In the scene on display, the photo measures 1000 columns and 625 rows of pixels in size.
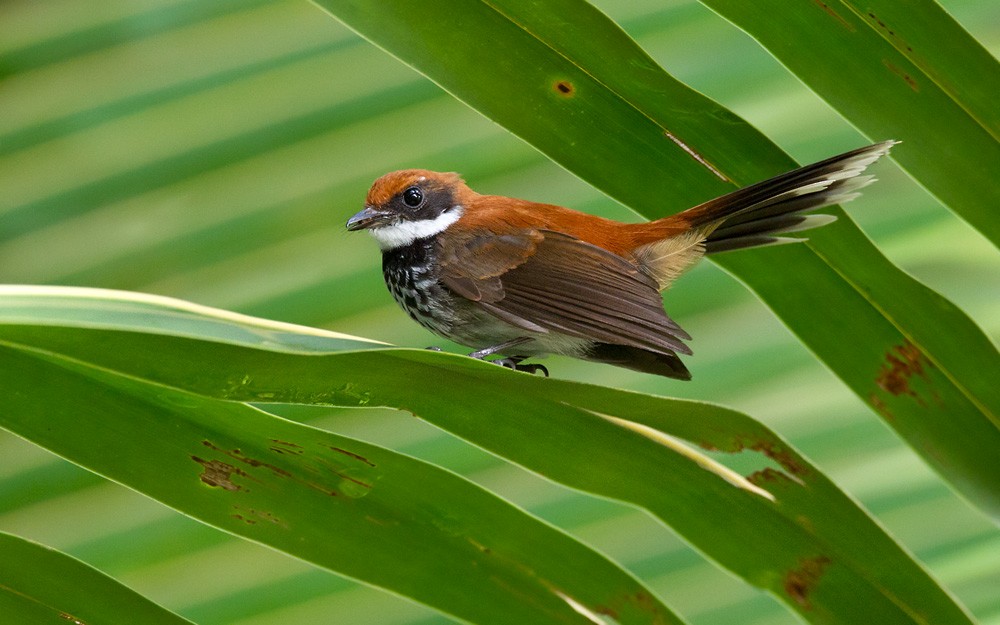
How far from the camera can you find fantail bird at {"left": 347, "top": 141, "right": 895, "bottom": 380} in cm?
217

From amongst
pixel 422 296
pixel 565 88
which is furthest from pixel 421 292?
pixel 565 88

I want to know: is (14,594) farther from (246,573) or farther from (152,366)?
(246,573)

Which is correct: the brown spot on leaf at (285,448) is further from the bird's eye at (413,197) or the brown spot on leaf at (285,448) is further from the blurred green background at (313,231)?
the bird's eye at (413,197)

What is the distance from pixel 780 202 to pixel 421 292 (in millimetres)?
947

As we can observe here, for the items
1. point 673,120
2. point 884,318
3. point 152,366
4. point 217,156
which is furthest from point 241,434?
point 217,156

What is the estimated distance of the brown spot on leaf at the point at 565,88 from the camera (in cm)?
146

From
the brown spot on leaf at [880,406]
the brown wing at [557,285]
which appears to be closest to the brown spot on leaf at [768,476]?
the brown spot on leaf at [880,406]

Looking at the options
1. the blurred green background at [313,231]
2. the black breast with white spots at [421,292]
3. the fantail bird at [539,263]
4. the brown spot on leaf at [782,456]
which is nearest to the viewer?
the brown spot on leaf at [782,456]

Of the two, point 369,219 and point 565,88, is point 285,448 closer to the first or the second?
point 565,88

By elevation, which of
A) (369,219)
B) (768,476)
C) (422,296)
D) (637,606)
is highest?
(369,219)

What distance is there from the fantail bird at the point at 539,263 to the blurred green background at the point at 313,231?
0.50ft

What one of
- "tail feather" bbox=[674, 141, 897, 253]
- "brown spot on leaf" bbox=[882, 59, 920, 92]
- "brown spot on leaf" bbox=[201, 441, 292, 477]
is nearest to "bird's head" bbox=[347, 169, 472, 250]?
"tail feather" bbox=[674, 141, 897, 253]

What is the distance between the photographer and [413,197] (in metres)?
2.65

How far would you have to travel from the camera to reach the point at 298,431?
1193 mm
